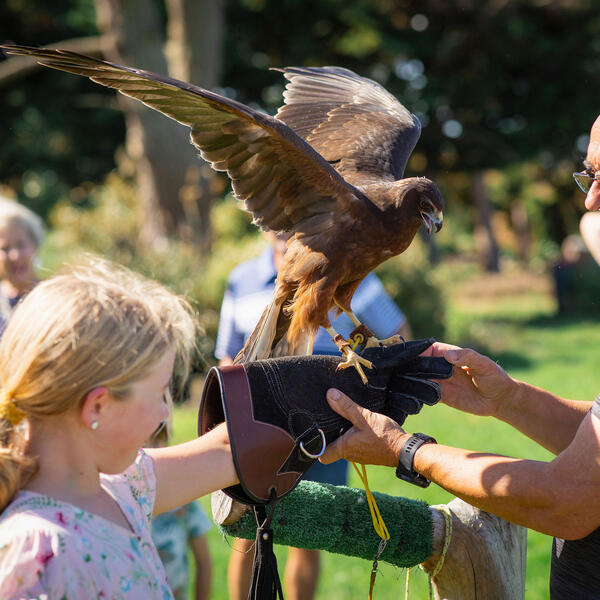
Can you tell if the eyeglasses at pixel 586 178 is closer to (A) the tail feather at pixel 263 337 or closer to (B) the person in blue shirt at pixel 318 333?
(A) the tail feather at pixel 263 337

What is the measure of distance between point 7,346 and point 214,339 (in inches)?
299

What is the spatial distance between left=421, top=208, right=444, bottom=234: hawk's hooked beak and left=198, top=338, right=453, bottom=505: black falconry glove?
78 cm

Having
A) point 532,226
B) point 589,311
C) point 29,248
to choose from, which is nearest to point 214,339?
point 29,248

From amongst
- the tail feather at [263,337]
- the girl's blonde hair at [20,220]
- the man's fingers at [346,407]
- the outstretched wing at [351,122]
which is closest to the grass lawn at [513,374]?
the man's fingers at [346,407]

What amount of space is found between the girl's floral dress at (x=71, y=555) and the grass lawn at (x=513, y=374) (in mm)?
719

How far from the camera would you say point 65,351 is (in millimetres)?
1322

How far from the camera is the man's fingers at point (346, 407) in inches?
77.2

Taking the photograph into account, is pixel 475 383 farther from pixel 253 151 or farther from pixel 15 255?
pixel 15 255

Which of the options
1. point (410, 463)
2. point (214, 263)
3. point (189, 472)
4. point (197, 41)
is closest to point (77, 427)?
point (189, 472)

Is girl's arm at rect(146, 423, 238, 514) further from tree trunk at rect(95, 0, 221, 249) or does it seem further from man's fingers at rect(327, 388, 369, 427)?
tree trunk at rect(95, 0, 221, 249)

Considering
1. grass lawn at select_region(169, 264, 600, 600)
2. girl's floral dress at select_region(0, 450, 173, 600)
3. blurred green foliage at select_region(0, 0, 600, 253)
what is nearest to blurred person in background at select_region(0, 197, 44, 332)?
grass lawn at select_region(169, 264, 600, 600)

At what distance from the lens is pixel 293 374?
1949mm

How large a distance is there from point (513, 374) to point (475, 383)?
24.2 feet

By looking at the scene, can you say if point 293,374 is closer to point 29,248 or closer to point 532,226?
point 29,248
